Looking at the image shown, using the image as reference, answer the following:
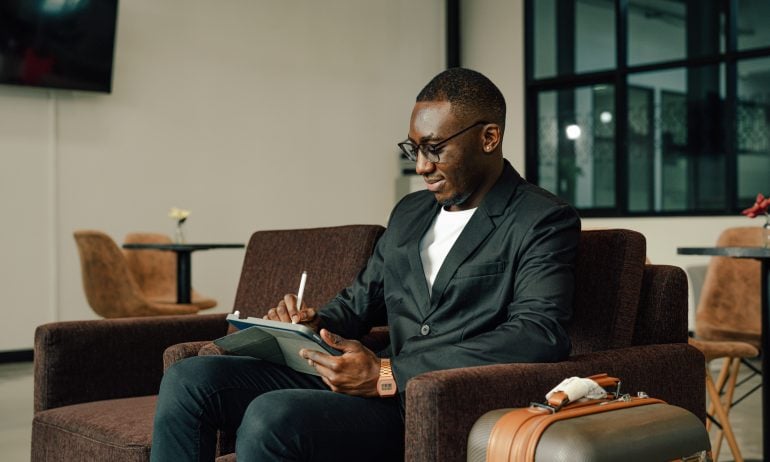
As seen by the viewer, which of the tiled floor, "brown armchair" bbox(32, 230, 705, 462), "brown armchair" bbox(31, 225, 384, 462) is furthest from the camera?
the tiled floor

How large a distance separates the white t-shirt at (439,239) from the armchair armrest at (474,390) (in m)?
0.38

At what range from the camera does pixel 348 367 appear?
174cm

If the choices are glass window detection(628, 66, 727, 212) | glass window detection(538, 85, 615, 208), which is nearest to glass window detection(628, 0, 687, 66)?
glass window detection(628, 66, 727, 212)

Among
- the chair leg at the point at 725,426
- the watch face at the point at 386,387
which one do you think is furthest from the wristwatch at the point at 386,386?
the chair leg at the point at 725,426

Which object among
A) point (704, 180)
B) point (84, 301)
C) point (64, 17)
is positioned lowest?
point (84, 301)

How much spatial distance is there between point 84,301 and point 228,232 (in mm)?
1233

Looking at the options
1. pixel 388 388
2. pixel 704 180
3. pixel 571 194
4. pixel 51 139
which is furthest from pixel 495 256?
pixel 571 194

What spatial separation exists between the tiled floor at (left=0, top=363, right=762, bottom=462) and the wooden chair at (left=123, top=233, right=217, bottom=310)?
2.86 feet

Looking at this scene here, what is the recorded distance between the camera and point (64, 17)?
631 centimetres

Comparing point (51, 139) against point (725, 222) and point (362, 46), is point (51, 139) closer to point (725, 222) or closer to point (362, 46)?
point (362, 46)

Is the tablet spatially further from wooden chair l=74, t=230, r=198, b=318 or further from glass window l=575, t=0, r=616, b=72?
glass window l=575, t=0, r=616, b=72

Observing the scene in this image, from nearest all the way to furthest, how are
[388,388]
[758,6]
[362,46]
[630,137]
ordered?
[388,388], [758,6], [630,137], [362,46]

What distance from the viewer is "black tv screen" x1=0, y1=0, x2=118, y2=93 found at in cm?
607

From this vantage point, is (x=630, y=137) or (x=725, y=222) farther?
(x=630, y=137)
